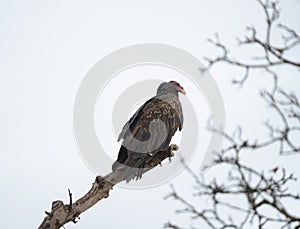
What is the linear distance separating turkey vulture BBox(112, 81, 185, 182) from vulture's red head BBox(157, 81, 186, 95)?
0.41 metres

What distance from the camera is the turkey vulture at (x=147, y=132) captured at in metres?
7.02

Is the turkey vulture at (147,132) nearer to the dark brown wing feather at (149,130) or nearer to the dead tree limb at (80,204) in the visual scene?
the dark brown wing feather at (149,130)

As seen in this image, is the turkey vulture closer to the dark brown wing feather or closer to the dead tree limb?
the dark brown wing feather

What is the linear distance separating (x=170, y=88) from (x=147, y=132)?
1.82m

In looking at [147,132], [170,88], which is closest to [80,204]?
[147,132]

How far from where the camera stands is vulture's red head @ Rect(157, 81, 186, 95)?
9.14 metres

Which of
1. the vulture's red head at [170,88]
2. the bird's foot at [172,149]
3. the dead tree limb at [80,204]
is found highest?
the vulture's red head at [170,88]

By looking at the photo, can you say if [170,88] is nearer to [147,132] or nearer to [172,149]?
[147,132]

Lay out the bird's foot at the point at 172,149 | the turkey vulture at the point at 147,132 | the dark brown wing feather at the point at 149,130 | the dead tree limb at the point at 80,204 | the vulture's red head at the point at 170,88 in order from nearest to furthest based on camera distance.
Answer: the dead tree limb at the point at 80,204 < the turkey vulture at the point at 147,132 < the dark brown wing feather at the point at 149,130 < the bird's foot at the point at 172,149 < the vulture's red head at the point at 170,88

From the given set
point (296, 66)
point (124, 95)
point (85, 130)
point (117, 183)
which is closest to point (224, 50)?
point (296, 66)

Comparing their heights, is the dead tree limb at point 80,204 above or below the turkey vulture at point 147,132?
below

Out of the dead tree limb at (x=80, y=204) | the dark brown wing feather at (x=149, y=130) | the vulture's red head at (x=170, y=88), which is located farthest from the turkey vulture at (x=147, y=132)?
the vulture's red head at (x=170, y=88)

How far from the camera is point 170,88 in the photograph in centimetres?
922

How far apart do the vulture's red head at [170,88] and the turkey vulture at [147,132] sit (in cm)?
41
